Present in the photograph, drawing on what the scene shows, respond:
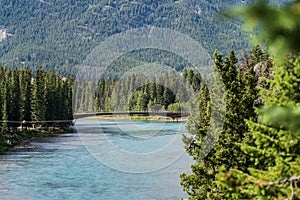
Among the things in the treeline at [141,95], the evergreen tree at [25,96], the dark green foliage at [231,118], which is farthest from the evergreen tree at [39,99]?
A: the dark green foliage at [231,118]

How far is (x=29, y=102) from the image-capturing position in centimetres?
8825

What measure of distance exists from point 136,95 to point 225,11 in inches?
5533

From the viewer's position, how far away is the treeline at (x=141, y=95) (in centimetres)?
13250

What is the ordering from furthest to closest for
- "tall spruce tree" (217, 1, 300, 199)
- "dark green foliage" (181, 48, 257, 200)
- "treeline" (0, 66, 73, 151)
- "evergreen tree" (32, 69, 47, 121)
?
"evergreen tree" (32, 69, 47, 121) < "treeline" (0, 66, 73, 151) < "dark green foliage" (181, 48, 257, 200) < "tall spruce tree" (217, 1, 300, 199)

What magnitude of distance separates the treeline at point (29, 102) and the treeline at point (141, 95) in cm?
2278

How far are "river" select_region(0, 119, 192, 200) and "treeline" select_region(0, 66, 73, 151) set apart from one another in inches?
237

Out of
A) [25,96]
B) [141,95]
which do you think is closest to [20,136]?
[25,96]

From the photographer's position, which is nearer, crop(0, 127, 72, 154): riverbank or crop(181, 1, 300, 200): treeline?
crop(181, 1, 300, 200): treeline

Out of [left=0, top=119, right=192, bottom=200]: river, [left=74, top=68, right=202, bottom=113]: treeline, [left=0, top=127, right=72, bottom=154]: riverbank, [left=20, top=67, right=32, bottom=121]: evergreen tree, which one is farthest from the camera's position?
[left=74, top=68, right=202, bottom=113]: treeline

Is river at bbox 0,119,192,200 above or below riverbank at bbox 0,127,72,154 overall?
below

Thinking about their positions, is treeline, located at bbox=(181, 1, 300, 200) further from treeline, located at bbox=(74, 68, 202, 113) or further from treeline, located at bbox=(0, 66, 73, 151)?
treeline, located at bbox=(74, 68, 202, 113)

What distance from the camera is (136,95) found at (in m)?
144

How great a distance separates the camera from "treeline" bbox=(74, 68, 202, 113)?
132m

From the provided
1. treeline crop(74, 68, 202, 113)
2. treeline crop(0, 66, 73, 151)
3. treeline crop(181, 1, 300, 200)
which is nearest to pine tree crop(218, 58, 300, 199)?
treeline crop(181, 1, 300, 200)
